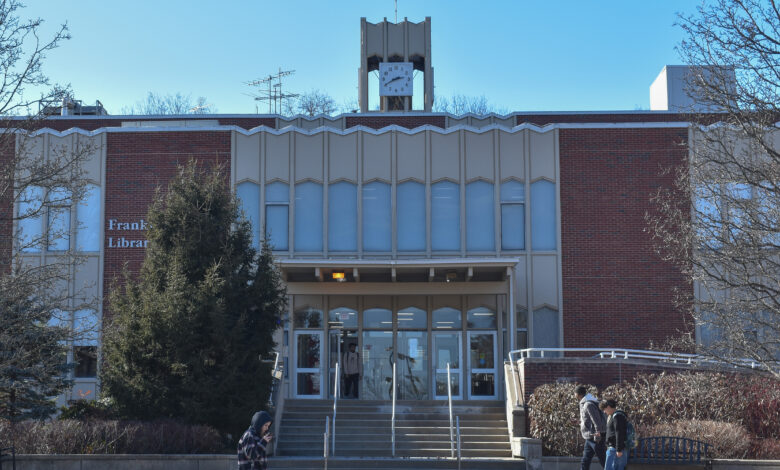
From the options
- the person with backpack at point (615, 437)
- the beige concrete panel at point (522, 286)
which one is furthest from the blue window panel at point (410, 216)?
the person with backpack at point (615, 437)

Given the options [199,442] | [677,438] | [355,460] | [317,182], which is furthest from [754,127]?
[317,182]

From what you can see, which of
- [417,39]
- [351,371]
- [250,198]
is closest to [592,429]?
[351,371]

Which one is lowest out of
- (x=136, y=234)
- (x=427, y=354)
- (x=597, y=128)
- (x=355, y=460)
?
(x=355, y=460)

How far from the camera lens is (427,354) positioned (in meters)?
24.2

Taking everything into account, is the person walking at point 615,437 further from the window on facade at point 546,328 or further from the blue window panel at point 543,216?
the blue window panel at point 543,216

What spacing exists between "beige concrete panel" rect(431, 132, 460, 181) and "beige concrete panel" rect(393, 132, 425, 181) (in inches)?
12.3

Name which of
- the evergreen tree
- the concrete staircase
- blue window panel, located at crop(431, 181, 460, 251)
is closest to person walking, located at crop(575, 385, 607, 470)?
the concrete staircase

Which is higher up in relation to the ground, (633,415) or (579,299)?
(579,299)

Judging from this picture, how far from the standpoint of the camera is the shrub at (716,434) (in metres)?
15.7

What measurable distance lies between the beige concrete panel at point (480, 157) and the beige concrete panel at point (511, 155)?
0.28 meters

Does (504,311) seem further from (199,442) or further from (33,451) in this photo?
(33,451)

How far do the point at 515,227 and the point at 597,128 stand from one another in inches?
144

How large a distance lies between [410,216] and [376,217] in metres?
0.96

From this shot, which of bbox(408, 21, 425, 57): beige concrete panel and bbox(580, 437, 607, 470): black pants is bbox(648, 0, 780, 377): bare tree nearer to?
bbox(580, 437, 607, 470): black pants
